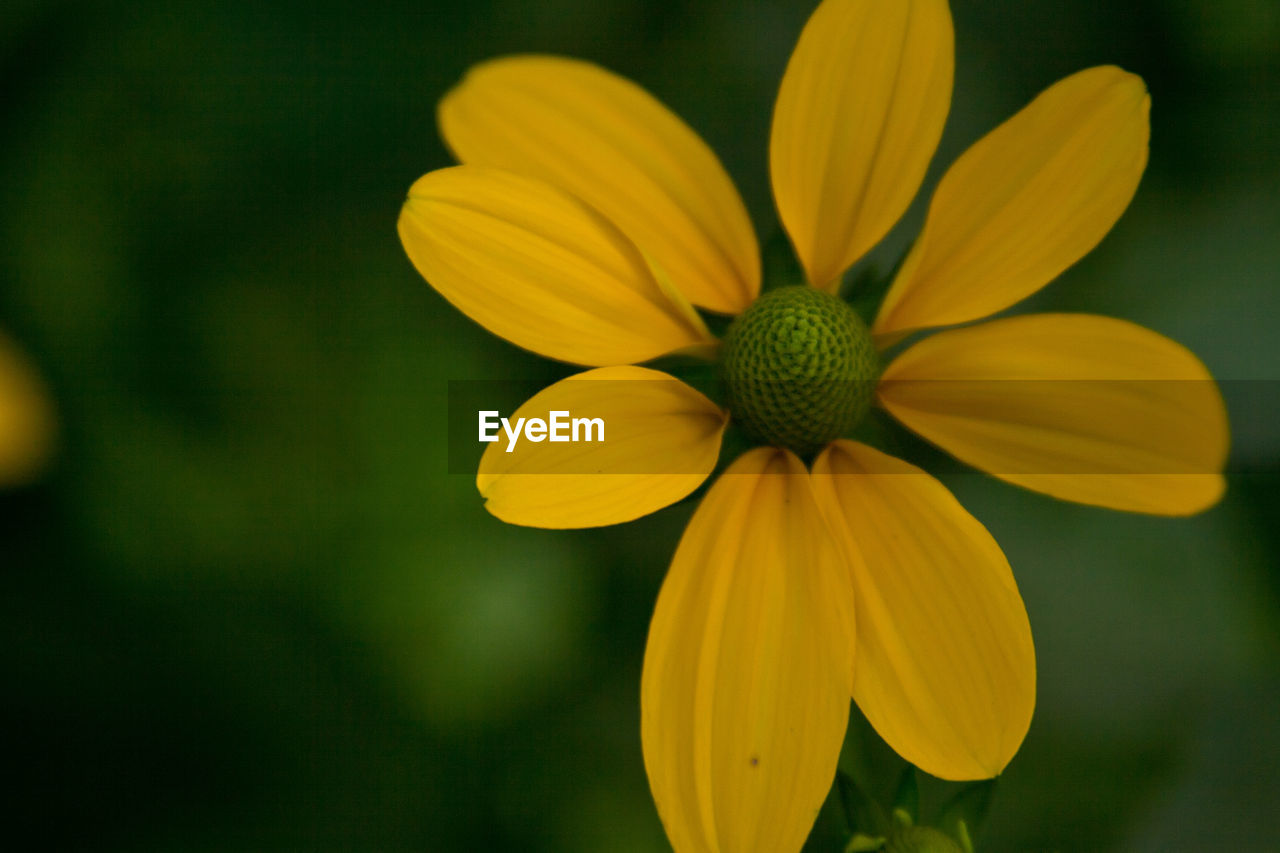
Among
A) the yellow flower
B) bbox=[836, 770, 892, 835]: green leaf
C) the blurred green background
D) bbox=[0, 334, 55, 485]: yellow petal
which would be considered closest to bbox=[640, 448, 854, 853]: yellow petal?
the yellow flower

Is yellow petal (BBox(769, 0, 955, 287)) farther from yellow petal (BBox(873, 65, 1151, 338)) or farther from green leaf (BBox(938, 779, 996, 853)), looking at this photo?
green leaf (BBox(938, 779, 996, 853))

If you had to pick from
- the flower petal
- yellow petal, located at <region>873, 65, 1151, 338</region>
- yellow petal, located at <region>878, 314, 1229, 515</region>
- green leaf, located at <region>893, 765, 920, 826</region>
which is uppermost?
yellow petal, located at <region>873, 65, 1151, 338</region>

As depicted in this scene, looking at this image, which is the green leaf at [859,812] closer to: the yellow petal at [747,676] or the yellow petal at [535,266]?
the yellow petal at [747,676]

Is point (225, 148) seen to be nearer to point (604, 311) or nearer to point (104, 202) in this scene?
point (104, 202)

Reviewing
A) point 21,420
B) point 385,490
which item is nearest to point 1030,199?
point 385,490

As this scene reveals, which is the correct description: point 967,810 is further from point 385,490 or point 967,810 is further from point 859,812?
point 385,490

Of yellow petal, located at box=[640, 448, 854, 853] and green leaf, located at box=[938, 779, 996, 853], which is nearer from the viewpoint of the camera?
yellow petal, located at box=[640, 448, 854, 853]

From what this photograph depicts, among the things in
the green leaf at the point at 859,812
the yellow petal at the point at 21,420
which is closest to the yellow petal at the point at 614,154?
the green leaf at the point at 859,812
